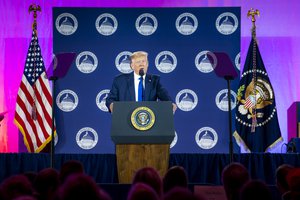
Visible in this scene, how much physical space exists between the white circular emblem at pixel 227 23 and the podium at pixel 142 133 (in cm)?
347

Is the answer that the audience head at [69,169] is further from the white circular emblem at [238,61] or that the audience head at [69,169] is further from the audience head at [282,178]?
the white circular emblem at [238,61]

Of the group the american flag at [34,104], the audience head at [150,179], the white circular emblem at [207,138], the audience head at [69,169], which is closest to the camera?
the audience head at [150,179]

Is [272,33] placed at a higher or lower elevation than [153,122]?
higher

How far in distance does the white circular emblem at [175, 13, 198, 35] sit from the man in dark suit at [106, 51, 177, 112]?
1796mm

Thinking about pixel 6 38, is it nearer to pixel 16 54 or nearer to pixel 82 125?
pixel 16 54

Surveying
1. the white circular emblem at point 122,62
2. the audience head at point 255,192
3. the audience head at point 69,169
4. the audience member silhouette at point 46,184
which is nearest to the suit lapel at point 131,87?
the white circular emblem at point 122,62

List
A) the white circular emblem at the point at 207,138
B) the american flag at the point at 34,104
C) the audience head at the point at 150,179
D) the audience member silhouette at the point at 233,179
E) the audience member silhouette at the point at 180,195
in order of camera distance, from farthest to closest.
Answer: the white circular emblem at the point at 207,138 → the american flag at the point at 34,104 → the audience member silhouette at the point at 233,179 → the audience head at the point at 150,179 → the audience member silhouette at the point at 180,195

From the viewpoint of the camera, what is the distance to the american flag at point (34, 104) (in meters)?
8.20

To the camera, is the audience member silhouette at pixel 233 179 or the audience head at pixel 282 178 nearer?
the audience member silhouette at pixel 233 179

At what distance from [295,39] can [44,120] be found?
14.4ft

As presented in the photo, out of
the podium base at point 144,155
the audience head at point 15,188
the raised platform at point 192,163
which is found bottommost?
the raised platform at point 192,163

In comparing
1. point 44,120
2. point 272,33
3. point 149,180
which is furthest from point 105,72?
point 149,180

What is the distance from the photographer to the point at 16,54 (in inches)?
364

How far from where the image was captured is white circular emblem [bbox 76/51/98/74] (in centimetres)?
859
